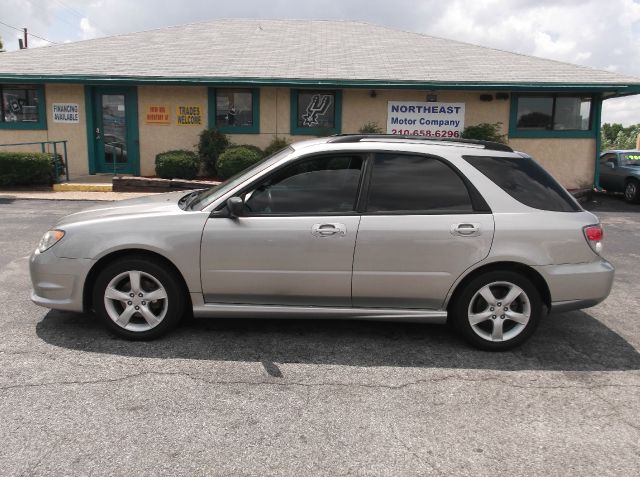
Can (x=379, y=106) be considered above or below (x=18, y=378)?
above

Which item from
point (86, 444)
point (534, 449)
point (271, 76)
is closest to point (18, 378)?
point (86, 444)

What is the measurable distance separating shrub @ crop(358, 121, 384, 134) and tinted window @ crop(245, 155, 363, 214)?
10554 millimetres

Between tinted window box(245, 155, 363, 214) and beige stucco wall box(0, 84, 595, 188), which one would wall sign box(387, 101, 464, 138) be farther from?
tinted window box(245, 155, 363, 214)

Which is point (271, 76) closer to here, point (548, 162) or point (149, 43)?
point (149, 43)

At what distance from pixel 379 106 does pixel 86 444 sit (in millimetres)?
13197

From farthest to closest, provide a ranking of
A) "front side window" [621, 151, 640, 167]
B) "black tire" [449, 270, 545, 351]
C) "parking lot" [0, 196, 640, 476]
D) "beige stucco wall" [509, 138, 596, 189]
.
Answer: "front side window" [621, 151, 640, 167] < "beige stucco wall" [509, 138, 596, 189] < "black tire" [449, 270, 545, 351] < "parking lot" [0, 196, 640, 476]

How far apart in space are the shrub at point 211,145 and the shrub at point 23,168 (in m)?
3.85

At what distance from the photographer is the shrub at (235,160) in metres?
13.7

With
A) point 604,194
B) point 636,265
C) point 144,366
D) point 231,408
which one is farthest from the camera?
point 604,194

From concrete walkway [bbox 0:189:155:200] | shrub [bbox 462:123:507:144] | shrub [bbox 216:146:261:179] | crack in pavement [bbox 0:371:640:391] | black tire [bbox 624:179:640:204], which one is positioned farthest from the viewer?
shrub [bbox 462:123:507:144]

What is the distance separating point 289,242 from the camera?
4.18 m

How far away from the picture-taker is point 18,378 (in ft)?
12.0

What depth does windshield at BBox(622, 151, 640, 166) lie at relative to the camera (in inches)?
597

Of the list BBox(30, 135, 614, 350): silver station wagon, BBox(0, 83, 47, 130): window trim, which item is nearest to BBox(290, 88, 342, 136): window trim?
BBox(0, 83, 47, 130): window trim
